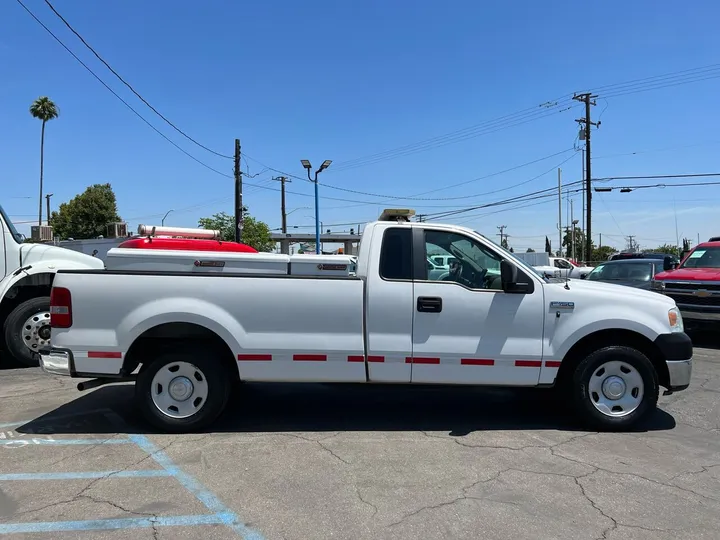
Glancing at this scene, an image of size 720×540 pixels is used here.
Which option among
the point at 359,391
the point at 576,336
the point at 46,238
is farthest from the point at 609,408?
the point at 46,238

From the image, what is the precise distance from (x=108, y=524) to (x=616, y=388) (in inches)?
172

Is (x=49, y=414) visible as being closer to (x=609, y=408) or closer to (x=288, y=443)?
(x=288, y=443)

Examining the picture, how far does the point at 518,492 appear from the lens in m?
3.86

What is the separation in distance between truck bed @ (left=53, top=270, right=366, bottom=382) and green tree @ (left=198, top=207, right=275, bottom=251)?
98.0ft

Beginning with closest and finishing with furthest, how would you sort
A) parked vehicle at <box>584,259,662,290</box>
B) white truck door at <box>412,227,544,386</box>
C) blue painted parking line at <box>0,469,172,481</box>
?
blue painted parking line at <box>0,469,172,481</box> < white truck door at <box>412,227,544,386</box> < parked vehicle at <box>584,259,662,290</box>

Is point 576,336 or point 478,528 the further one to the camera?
point 576,336

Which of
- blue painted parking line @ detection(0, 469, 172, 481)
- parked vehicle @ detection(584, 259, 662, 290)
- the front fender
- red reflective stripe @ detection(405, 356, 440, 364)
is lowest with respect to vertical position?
blue painted parking line @ detection(0, 469, 172, 481)

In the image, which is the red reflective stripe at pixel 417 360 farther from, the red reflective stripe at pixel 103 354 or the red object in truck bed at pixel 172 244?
the red object in truck bed at pixel 172 244

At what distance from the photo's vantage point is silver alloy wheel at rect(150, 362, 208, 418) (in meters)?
4.98

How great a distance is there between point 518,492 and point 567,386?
5.46ft

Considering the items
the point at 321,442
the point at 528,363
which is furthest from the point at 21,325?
the point at 528,363

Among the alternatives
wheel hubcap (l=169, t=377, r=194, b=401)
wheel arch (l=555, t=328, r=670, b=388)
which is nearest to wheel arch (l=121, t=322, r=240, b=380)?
wheel hubcap (l=169, t=377, r=194, b=401)

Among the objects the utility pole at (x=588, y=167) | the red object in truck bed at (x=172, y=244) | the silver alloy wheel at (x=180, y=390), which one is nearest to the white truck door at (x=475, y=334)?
the silver alloy wheel at (x=180, y=390)

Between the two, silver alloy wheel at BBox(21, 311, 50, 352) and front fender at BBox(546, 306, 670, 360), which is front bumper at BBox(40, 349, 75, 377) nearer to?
silver alloy wheel at BBox(21, 311, 50, 352)
